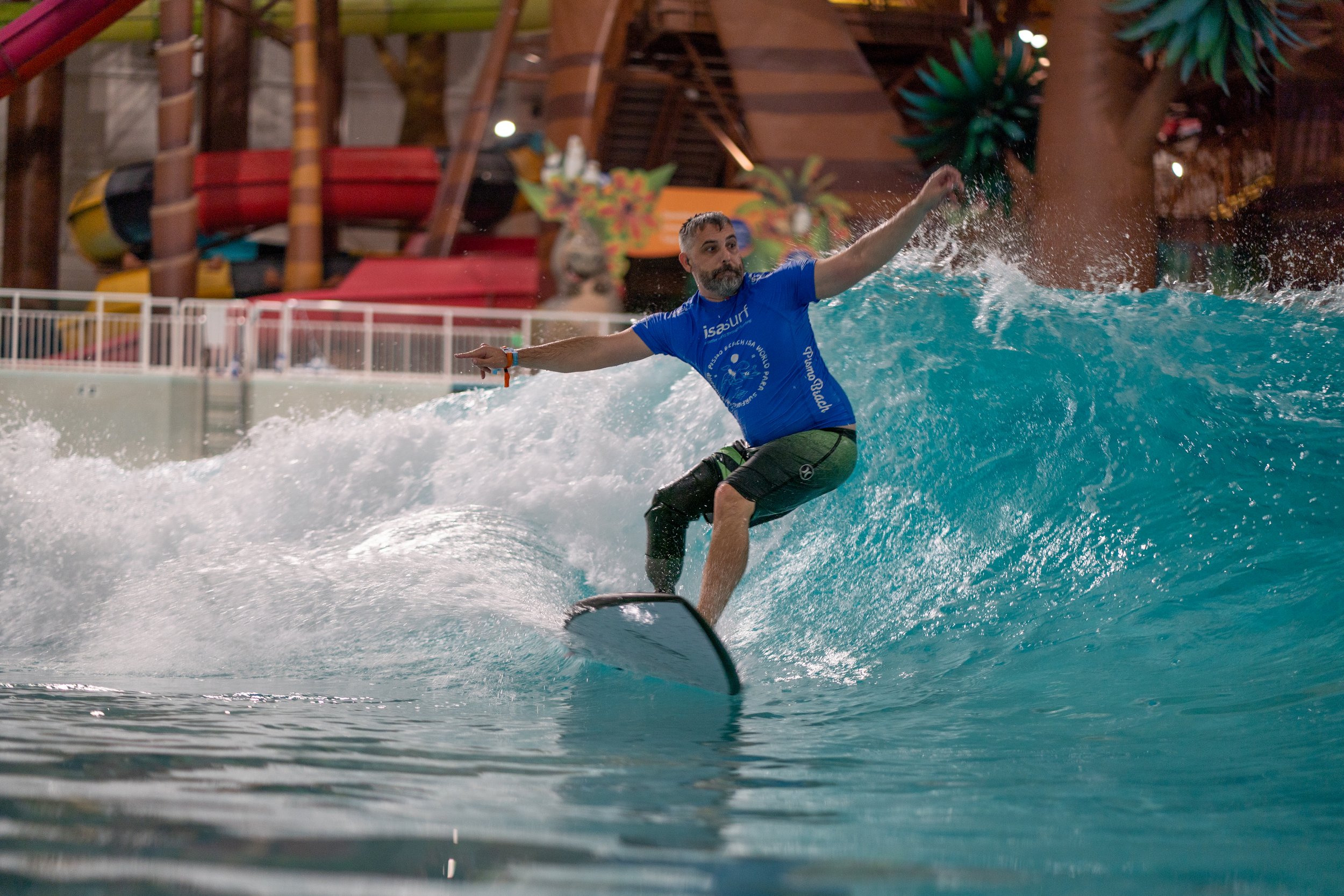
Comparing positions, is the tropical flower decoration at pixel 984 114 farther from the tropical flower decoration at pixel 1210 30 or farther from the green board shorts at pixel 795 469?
the green board shorts at pixel 795 469

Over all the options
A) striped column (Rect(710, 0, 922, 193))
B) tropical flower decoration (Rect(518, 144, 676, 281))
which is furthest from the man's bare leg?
striped column (Rect(710, 0, 922, 193))

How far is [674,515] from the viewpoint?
366 cm

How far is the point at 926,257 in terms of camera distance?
7.43m

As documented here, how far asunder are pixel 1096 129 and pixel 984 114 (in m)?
1.39

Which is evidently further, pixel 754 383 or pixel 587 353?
pixel 587 353

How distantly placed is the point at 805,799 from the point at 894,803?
16 centimetres

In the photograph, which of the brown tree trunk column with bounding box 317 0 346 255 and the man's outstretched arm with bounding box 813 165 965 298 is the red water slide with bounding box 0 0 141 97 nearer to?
the brown tree trunk column with bounding box 317 0 346 255

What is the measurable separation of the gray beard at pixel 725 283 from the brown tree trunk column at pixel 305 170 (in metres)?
14.1

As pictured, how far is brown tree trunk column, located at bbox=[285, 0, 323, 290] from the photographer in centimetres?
1631

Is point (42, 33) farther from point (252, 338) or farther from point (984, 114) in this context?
point (984, 114)

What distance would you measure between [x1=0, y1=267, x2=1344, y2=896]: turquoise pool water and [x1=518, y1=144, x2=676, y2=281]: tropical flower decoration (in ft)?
25.6

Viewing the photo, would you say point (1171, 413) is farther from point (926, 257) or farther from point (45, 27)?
point (45, 27)

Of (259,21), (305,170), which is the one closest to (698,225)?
(305,170)

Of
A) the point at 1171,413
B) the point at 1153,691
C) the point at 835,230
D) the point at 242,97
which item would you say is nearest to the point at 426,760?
the point at 1153,691
